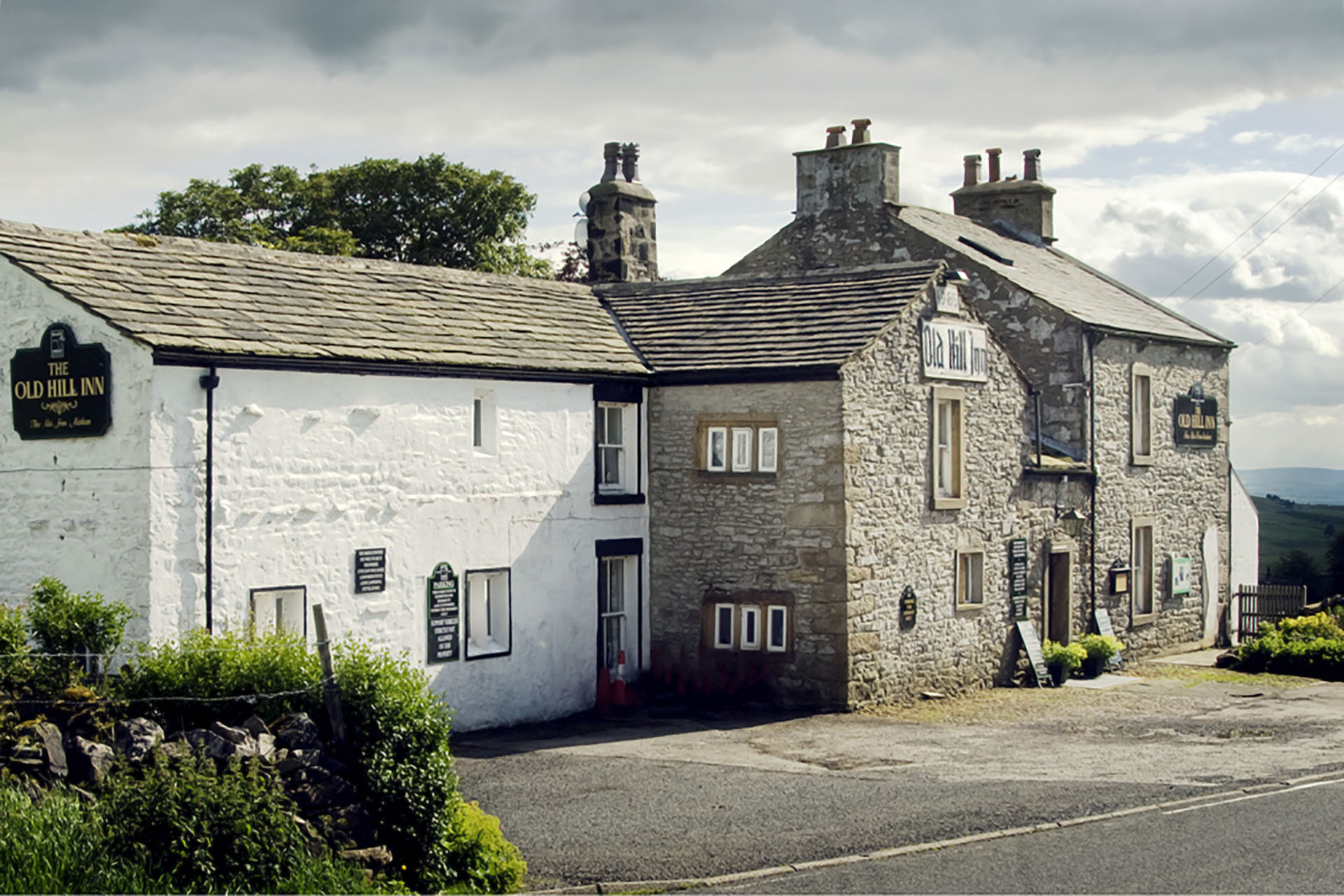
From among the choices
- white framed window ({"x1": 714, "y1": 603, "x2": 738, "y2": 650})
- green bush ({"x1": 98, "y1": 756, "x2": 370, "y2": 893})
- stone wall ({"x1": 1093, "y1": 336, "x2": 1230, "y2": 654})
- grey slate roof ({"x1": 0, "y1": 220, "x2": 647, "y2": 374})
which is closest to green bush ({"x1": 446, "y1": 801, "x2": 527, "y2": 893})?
green bush ({"x1": 98, "y1": 756, "x2": 370, "y2": 893})

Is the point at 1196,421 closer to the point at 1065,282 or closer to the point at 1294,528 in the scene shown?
the point at 1065,282

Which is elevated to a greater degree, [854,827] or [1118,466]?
[1118,466]

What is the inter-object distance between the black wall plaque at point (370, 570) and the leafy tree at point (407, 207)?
71.2ft

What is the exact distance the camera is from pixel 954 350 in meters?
22.0

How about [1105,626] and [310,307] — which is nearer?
[310,307]

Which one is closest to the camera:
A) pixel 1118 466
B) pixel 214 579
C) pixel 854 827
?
pixel 854 827

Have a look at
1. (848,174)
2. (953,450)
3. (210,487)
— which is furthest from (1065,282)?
(210,487)

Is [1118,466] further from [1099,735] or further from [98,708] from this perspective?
[98,708]

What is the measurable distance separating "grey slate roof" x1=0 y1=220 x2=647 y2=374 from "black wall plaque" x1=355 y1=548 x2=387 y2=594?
2.34m

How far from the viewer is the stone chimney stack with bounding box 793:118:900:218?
28281 millimetres

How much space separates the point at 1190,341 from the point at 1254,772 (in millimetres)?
15647

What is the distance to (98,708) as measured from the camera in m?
11.8

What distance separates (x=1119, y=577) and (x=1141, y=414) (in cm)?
346

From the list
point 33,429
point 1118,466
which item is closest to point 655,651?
point 33,429
